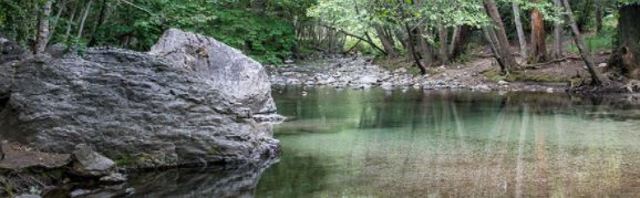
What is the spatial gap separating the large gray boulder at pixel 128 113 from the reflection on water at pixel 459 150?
105 cm

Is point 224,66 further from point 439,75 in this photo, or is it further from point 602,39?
point 602,39

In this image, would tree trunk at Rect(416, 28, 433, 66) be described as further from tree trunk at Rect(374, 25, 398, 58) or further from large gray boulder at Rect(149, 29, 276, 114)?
large gray boulder at Rect(149, 29, 276, 114)

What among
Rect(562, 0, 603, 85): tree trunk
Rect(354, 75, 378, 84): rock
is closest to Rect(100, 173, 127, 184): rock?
Rect(562, 0, 603, 85): tree trunk

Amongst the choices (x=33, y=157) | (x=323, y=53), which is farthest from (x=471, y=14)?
(x=323, y=53)

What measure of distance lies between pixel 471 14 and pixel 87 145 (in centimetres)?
1309

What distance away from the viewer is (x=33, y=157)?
27.5 ft

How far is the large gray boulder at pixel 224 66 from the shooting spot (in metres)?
15.0

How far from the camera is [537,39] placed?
22266 millimetres

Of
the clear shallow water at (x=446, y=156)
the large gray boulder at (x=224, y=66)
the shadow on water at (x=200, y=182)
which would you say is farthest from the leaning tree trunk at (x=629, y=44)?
the shadow on water at (x=200, y=182)

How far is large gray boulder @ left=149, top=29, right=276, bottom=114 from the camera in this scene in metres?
15.0

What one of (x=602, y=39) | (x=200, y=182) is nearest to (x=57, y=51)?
(x=200, y=182)

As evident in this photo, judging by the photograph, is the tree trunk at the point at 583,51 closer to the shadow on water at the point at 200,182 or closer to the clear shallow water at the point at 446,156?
the clear shallow water at the point at 446,156

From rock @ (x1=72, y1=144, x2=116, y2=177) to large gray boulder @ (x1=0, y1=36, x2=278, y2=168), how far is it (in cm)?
55

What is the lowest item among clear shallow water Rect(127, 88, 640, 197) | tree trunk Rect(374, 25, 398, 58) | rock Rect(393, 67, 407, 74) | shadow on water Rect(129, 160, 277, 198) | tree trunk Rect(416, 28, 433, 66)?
shadow on water Rect(129, 160, 277, 198)
